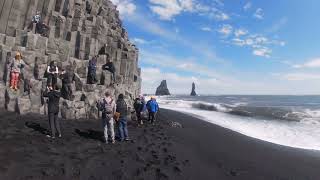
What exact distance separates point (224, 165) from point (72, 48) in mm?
13111

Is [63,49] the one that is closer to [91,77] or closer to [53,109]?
[91,77]

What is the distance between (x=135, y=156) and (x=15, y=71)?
24.7 ft

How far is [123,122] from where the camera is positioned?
1418cm

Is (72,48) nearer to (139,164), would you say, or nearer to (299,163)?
(139,164)

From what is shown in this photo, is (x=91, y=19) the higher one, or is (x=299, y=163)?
(x=91, y=19)

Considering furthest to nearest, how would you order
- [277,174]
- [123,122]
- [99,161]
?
[123,122] < [277,174] < [99,161]

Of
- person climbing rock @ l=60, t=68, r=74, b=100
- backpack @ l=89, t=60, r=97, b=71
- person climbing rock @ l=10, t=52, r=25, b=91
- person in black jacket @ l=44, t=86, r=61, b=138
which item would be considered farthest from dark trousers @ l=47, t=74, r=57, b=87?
person in black jacket @ l=44, t=86, r=61, b=138

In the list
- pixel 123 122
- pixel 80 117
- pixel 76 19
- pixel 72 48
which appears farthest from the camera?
pixel 76 19

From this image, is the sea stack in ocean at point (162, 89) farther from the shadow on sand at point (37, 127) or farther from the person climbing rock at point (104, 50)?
the shadow on sand at point (37, 127)

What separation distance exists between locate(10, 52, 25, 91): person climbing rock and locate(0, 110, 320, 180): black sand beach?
1.65 meters

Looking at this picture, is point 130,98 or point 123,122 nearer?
point 123,122

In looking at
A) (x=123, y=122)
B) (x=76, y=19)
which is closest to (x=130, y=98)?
(x=76, y=19)

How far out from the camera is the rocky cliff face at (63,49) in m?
15.9

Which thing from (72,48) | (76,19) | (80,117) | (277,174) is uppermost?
(76,19)
